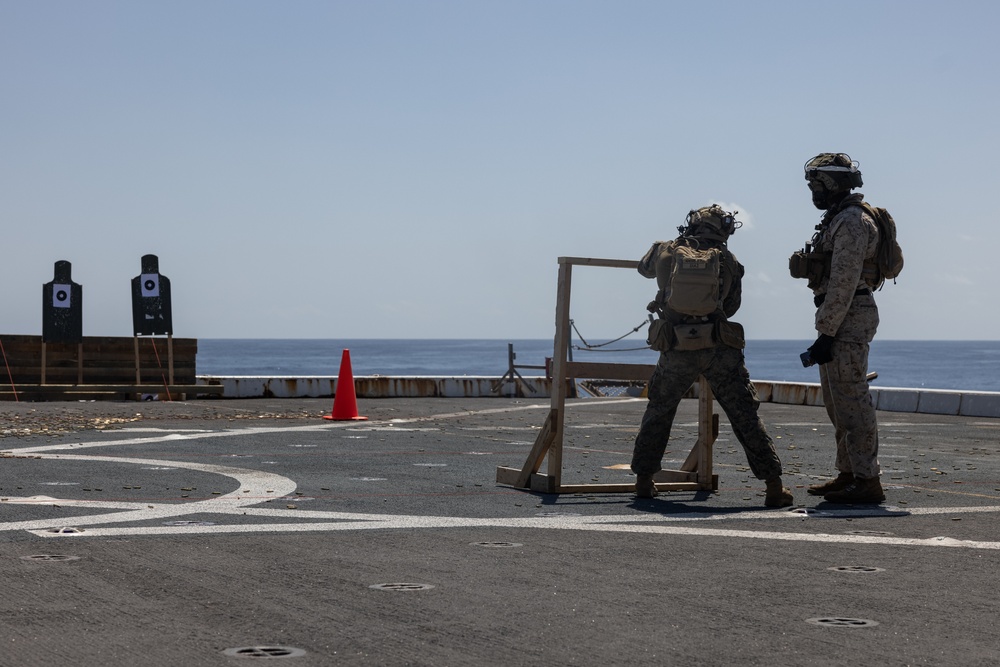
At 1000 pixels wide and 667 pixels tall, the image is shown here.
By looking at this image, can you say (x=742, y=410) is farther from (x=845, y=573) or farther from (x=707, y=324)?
(x=845, y=573)

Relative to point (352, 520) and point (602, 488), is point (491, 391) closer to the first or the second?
point (602, 488)

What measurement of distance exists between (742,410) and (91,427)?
930 centimetres

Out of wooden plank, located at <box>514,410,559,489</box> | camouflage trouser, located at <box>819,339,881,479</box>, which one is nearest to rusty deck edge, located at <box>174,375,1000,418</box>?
camouflage trouser, located at <box>819,339,881,479</box>

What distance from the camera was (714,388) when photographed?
9234mm

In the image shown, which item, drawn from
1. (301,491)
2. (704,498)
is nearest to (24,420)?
(301,491)

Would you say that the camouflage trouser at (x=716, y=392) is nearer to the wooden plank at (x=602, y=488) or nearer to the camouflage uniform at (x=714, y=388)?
the camouflage uniform at (x=714, y=388)

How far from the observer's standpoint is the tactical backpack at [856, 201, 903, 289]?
9195 mm

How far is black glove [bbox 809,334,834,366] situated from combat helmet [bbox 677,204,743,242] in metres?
0.95

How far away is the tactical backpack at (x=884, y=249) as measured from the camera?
920cm

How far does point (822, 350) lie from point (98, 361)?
66.5ft

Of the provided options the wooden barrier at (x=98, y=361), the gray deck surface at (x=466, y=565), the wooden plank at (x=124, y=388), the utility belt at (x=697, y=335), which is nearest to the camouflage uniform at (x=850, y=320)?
the gray deck surface at (x=466, y=565)

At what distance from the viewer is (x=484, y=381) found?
28266 mm

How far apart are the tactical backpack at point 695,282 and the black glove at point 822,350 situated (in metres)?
0.72

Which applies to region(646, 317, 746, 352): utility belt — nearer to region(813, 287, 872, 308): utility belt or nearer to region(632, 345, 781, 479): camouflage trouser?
region(632, 345, 781, 479): camouflage trouser
